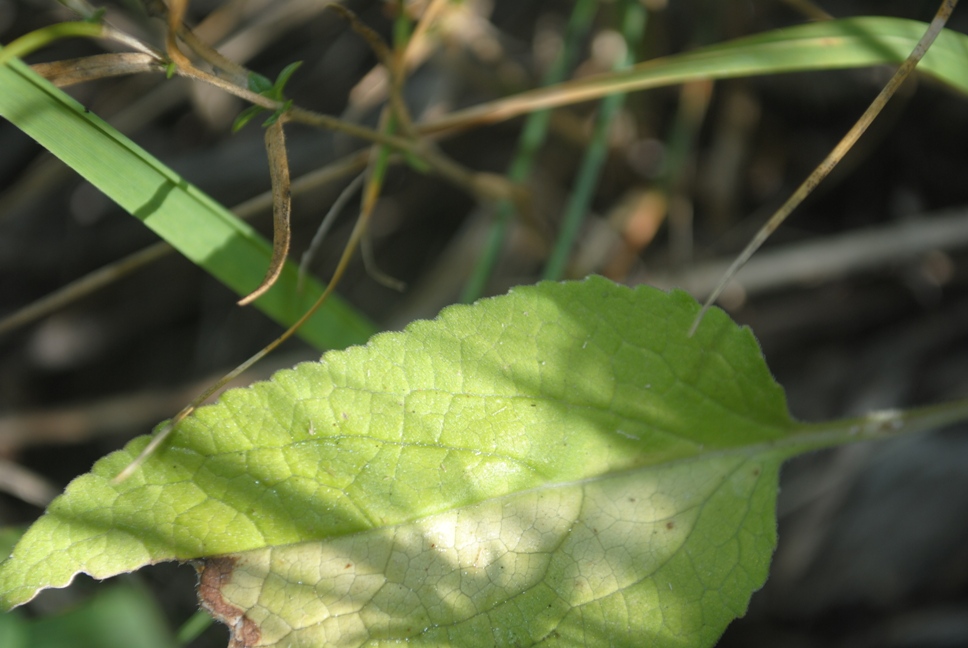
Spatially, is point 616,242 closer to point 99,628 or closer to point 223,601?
point 223,601

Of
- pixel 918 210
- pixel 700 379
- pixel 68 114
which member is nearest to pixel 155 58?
pixel 68 114

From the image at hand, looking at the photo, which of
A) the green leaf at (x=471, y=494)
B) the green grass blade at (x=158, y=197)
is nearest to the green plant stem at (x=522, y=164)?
the green grass blade at (x=158, y=197)

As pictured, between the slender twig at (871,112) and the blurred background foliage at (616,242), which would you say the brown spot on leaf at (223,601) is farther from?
the blurred background foliage at (616,242)

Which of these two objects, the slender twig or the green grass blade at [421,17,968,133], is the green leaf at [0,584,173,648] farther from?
the green grass blade at [421,17,968,133]

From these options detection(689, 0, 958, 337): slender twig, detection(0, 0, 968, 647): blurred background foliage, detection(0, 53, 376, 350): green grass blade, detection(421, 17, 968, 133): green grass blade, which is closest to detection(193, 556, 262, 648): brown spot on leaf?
detection(0, 53, 376, 350): green grass blade

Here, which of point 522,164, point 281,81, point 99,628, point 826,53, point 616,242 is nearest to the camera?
point 99,628

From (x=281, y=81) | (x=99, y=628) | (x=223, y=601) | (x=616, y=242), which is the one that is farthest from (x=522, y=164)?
(x=99, y=628)
